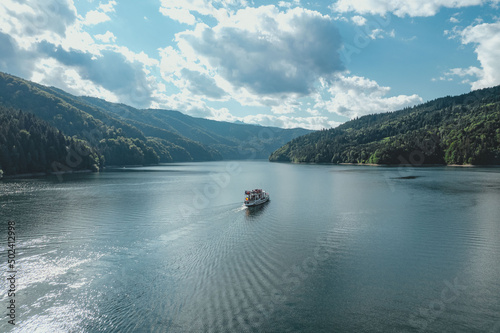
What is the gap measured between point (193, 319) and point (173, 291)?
4616 mm

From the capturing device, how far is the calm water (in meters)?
18.2

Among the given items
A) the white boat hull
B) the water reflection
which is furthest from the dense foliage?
the water reflection

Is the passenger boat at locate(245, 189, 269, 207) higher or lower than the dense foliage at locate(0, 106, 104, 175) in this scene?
lower

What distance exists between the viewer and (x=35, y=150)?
137500 mm

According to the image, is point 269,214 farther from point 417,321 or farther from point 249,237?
point 417,321

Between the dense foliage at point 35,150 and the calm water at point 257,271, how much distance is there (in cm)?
9694

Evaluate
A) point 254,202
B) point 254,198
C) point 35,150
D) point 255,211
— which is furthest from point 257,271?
point 35,150

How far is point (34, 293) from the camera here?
861 inches

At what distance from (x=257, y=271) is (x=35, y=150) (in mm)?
155199

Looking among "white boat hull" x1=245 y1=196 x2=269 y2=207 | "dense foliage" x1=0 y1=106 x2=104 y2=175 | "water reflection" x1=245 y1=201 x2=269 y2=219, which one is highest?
"dense foliage" x1=0 y1=106 x2=104 y2=175

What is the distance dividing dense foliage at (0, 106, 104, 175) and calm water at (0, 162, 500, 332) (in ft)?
318

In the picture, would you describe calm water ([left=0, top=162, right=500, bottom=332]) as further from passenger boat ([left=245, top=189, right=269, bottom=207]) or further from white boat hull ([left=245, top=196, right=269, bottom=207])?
passenger boat ([left=245, top=189, right=269, bottom=207])

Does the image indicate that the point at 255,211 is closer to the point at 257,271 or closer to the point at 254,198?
the point at 254,198

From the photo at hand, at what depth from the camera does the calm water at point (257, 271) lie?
18.2 metres
